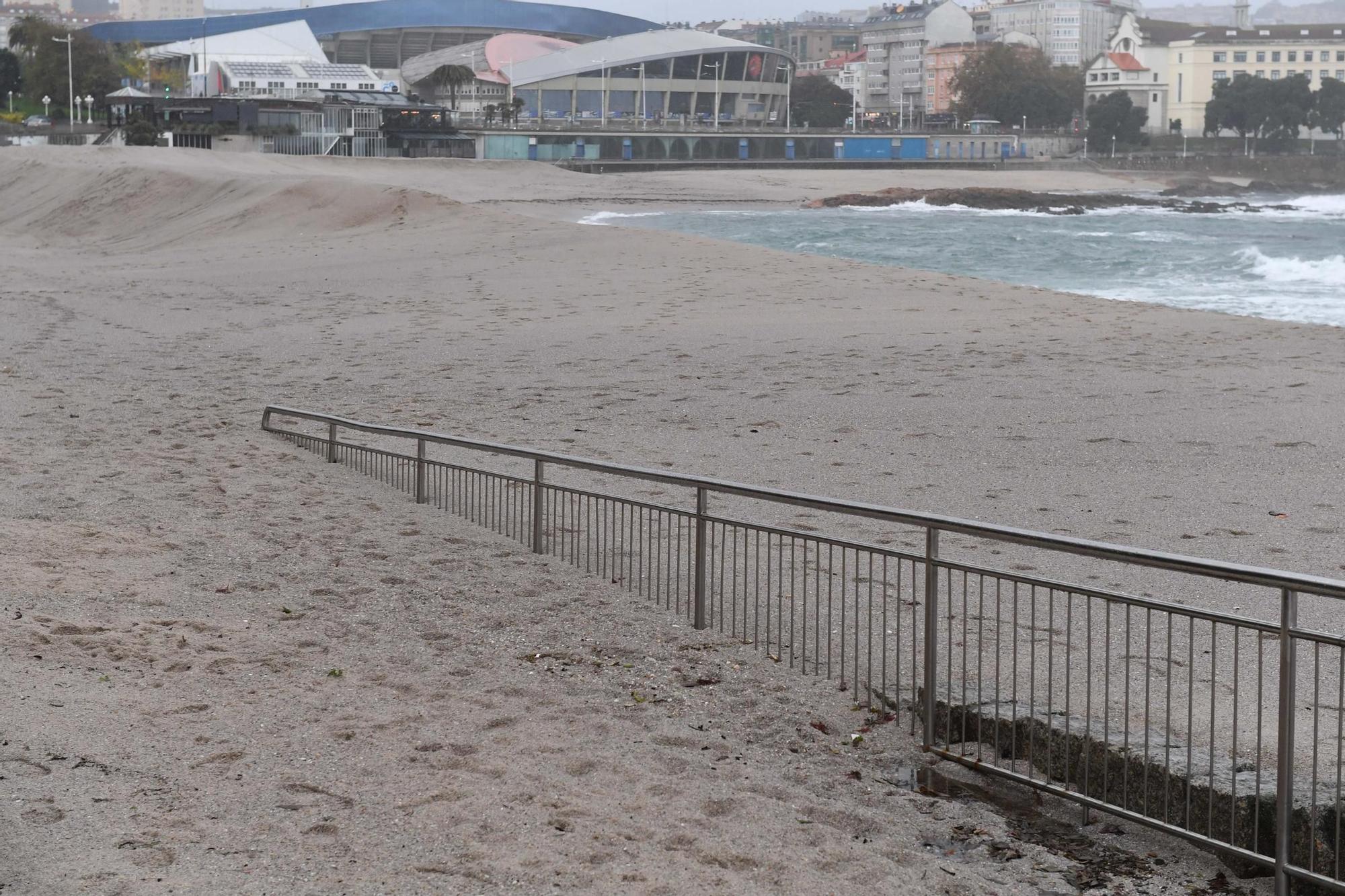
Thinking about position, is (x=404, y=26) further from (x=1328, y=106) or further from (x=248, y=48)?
(x=1328, y=106)

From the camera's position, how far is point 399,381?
14016 mm

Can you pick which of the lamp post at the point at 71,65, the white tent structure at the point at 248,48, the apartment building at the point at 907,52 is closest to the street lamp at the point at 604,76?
the white tent structure at the point at 248,48

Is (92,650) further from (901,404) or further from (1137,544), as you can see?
(901,404)

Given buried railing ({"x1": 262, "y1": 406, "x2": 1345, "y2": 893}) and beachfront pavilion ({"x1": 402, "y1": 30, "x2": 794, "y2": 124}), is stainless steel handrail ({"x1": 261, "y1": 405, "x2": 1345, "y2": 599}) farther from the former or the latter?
beachfront pavilion ({"x1": 402, "y1": 30, "x2": 794, "y2": 124})

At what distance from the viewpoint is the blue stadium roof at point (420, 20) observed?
139500mm

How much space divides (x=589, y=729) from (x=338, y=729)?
2.88 feet

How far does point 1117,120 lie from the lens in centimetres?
13012

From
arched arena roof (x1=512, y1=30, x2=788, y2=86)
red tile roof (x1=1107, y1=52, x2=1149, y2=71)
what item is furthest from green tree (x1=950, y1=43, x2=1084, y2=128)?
arched arena roof (x1=512, y1=30, x2=788, y2=86)

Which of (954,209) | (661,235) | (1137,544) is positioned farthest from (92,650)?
(954,209)

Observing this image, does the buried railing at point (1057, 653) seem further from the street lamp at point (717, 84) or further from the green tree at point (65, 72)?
the street lamp at point (717, 84)

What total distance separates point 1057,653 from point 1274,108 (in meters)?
135

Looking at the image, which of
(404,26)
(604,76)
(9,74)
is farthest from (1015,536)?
(404,26)

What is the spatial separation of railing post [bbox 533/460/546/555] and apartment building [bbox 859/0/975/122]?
180m

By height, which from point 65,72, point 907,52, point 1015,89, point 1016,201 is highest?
point 907,52
